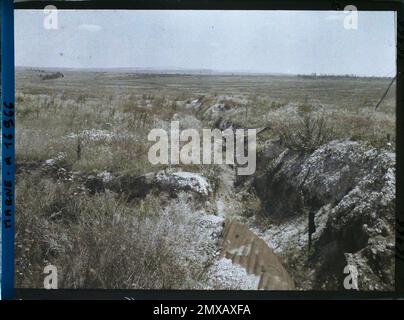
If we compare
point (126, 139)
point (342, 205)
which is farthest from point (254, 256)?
point (126, 139)

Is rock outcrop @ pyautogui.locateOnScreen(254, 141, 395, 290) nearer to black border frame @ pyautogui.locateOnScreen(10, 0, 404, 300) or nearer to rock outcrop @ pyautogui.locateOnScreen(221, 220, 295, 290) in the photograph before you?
black border frame @ pyautogui.locateOnScreen(10, 0, 404, 300)

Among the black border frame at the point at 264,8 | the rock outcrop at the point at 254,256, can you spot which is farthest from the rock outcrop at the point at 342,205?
the rock outcrop at the point at 254,256

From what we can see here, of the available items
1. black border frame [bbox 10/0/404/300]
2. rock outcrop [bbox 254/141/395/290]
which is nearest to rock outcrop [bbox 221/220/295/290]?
black border frame [bbox 10/0/404/300]

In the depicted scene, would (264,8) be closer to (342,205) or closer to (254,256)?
(342,205)

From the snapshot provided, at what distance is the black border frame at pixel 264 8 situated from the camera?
11.8 ft

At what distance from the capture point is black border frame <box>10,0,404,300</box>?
361 cm

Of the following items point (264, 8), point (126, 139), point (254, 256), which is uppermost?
point (264, 8)

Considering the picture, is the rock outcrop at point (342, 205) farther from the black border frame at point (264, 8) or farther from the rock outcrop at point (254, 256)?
the rock outcrop at point (254, 256)

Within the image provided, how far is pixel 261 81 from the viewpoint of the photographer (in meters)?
3.73

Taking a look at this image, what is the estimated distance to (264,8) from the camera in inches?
144

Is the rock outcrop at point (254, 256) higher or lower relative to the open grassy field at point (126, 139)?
lower
